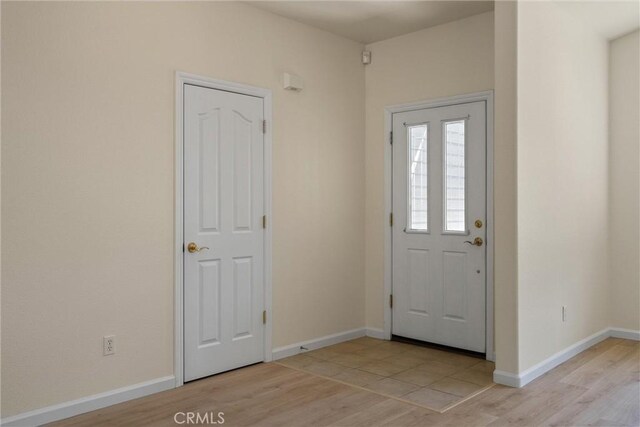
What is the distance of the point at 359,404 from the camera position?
3250mm

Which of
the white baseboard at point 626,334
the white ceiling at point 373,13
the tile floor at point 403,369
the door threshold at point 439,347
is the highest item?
the white ceiling at point 373,13

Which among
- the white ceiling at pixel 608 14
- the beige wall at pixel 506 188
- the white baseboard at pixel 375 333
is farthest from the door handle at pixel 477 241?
the white ceiling at pixel 608 14

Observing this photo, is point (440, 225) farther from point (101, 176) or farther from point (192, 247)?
point (101, 176)

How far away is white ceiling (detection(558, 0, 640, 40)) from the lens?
4071mm

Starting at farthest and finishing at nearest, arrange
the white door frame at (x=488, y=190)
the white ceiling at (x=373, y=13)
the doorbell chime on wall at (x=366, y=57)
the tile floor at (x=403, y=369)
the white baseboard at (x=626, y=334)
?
1. the doorbell chime on wall at (x=366, y=57)
2. the white baseboard at (x=626, y=334)
3. the white door frame at (x=488, y=190)
4. the white ceiling at (x=373, y=13)
5. the tile floor at (x=403, y=369)

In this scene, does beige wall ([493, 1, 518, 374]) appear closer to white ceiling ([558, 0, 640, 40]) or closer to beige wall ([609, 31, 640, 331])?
white ceiling ([558, 0, 640, 40])

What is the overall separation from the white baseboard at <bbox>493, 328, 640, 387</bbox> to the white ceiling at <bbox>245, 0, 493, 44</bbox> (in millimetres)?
2709

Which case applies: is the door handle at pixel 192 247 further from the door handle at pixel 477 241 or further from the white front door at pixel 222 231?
the door handle at pixel 477 241

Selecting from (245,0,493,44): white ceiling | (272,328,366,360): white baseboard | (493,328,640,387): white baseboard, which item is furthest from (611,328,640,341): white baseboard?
(245,0,493,44): white ceiling

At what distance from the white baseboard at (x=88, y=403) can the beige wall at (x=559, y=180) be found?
2386 mm

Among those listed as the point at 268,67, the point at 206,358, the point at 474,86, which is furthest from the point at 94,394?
the point at 474,86

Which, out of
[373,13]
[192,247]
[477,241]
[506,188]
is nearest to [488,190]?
[477,241]

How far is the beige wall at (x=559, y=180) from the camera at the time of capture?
3.65 meters

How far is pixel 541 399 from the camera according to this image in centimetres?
330
